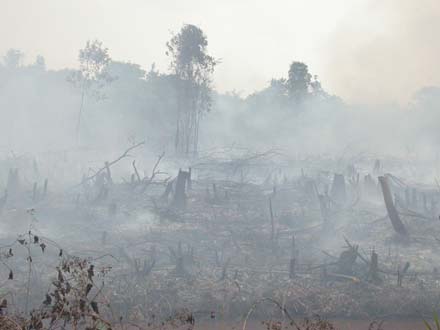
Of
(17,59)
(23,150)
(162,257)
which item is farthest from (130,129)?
(162,257)

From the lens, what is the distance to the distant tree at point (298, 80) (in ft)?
152

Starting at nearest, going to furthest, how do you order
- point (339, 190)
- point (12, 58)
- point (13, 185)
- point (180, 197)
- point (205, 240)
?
point (205, 240) < point (180, 197) < point (339, 190) < point (13, 185) < point (12, 58)

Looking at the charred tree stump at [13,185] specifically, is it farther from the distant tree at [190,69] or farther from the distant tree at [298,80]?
the distant tree at [298,80]

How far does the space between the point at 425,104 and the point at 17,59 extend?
184 feet

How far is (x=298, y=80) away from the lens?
153 feet

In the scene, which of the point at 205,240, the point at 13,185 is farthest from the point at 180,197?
the point at 13,185

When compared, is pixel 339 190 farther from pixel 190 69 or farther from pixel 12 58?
pixel 12 58

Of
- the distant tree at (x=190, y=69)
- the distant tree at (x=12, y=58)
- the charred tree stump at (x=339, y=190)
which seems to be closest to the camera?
the charred tree stump at (x=339, y=190)

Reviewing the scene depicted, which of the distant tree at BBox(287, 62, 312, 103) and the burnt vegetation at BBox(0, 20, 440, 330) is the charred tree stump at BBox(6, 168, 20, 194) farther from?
the distant tree at BBox(287, 62, 312, 103)

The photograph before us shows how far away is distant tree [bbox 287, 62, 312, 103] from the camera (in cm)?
4625

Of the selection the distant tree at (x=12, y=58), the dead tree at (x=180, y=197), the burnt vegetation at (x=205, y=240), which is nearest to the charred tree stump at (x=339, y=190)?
the burnt vegetation at (x=205, y=240)

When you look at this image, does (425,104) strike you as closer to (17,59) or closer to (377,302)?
(377,302)

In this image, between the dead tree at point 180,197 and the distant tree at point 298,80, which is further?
the distant tree at point 298,80

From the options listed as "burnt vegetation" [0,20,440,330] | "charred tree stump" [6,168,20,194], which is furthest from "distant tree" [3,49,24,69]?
"charred tree stump" [6,168,20,194]
